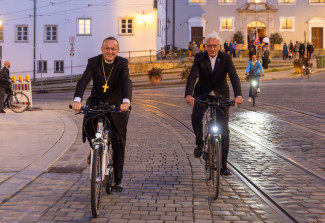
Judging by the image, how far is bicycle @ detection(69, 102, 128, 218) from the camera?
5.75 meters

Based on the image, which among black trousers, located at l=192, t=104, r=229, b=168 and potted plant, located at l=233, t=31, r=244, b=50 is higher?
potted plant, located at l=233, t=31, r=244, b=50

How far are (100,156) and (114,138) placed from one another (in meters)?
0.67

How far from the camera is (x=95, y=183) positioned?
5.78 metres

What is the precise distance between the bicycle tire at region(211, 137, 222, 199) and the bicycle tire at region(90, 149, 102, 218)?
1351mm

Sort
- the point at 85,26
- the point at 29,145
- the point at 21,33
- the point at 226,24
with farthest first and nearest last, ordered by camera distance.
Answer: the point at 226,24 < the point at 21,33 < the point at 85,26 < the point at 29,145

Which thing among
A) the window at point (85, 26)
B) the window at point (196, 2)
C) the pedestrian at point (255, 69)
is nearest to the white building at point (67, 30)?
the window at point (85, 26)

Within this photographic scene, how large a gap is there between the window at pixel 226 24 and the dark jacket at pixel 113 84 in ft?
177

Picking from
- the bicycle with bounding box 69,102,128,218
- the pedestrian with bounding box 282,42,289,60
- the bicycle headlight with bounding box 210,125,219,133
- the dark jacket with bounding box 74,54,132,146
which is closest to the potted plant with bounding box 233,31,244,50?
the pedestrian with bounding box 282,42,289,60

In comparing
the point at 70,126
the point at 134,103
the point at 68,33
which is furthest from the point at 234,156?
the point at 68,33

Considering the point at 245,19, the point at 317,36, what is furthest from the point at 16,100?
the point at 317,36

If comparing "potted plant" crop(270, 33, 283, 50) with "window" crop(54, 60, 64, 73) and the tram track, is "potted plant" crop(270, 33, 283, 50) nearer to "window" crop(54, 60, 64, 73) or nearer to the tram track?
"window" crop(54, 60, 64, 73)

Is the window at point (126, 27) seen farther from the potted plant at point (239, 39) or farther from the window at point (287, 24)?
the window at point (287, 24)

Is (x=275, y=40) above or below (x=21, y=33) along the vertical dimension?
above

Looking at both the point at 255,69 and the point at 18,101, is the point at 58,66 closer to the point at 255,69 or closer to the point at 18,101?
the point at 18,101
